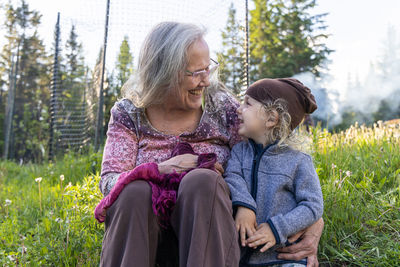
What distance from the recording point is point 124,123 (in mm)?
2289

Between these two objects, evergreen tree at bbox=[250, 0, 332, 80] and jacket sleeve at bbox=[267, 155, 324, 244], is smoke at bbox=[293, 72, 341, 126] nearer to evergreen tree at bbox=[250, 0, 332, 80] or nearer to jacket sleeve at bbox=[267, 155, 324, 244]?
evergreen tree at bbox=[250, 0, 332, 80]

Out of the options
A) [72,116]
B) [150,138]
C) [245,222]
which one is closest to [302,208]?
[245,222]

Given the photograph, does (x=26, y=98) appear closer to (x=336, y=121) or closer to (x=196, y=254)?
(x=336, y=121)

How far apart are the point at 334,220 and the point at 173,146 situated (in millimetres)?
1100

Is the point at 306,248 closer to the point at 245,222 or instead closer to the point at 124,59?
the point at 245,222

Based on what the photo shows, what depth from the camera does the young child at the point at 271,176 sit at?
1.83 metres

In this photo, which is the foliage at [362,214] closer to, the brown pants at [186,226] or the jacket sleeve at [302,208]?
the jacket sleeve at [302,208]

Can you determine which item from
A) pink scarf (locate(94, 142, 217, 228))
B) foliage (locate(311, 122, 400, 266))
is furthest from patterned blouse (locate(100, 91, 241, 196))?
foliage (locate(311, 122, 400, 266))

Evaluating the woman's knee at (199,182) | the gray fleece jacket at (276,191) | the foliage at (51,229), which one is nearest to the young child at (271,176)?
the gray fleece jacket at (276,191)

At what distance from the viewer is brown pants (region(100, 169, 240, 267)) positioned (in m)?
1.57

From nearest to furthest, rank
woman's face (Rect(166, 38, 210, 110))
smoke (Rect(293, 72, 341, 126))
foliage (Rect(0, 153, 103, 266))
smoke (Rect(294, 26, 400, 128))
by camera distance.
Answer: woman's face (Rect(166, 38, 210, 110)) → foliage (Rect(0, 153, 103, 266)) → smoke (Rect(293, 72, 341, 126)) → smoke (Rect(294, 26, 400, 128))

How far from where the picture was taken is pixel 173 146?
229 cm

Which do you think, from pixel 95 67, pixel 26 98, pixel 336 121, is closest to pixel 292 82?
pixel 95 67

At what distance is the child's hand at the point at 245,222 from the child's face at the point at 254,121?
17.1 inches
